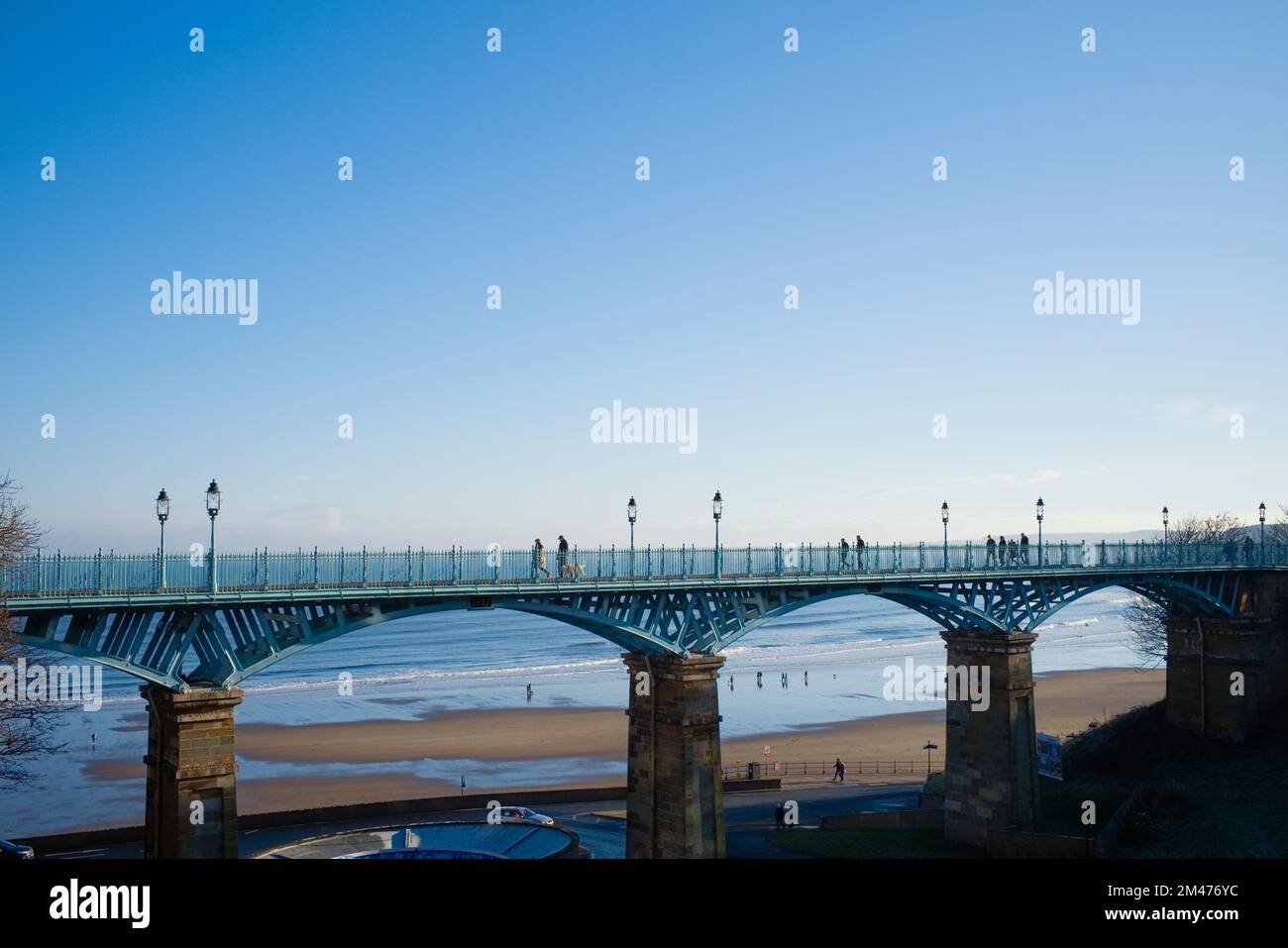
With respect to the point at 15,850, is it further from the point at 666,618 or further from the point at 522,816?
the point at 666,618

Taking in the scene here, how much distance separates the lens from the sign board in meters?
42.1

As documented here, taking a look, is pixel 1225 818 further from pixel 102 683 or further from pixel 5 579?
pixel 102 683

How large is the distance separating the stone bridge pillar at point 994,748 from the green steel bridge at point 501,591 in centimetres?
120

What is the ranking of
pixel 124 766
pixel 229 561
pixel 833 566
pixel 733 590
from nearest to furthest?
pixel 229 561, pixel 733 590, pixel 833 566, pixel 124 766

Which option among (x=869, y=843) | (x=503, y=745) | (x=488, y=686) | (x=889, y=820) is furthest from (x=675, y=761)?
(x=488, y=686)

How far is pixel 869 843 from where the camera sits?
3953 centimetres

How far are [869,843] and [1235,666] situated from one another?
828 inches
